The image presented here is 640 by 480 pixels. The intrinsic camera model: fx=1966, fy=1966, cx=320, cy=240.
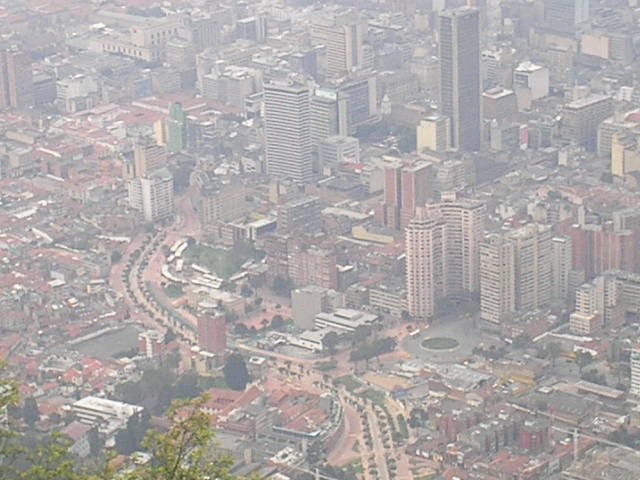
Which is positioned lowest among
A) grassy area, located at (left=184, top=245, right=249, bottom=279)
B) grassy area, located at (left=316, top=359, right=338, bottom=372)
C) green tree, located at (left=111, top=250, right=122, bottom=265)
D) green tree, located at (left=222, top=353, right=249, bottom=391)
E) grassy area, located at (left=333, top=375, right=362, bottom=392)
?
green tree, located at (left=111, top=250, right=122, bottom=265)

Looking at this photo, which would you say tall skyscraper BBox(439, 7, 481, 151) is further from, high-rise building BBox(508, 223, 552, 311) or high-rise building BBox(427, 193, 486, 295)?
high-rise building BBox(508, 223, 552, 311)

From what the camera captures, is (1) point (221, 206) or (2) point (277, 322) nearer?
(2) point (277, 322)

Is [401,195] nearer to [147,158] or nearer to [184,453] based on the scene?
[147,158]

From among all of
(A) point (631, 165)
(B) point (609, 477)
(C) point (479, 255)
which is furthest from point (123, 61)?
(B) point (609, 477)

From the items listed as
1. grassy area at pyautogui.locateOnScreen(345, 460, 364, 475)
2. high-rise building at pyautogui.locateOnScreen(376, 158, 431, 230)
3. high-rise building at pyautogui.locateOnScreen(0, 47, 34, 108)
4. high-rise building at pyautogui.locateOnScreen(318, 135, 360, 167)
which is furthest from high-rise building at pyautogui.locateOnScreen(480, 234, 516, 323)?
high-rise building at pyautogui.locateOnScreen(0, 47, 34, 108)

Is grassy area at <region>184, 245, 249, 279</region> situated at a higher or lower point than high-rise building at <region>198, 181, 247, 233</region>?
lower

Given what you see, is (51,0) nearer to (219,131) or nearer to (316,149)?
(219,131)

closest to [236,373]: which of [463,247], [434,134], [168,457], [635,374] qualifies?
[463,247]
